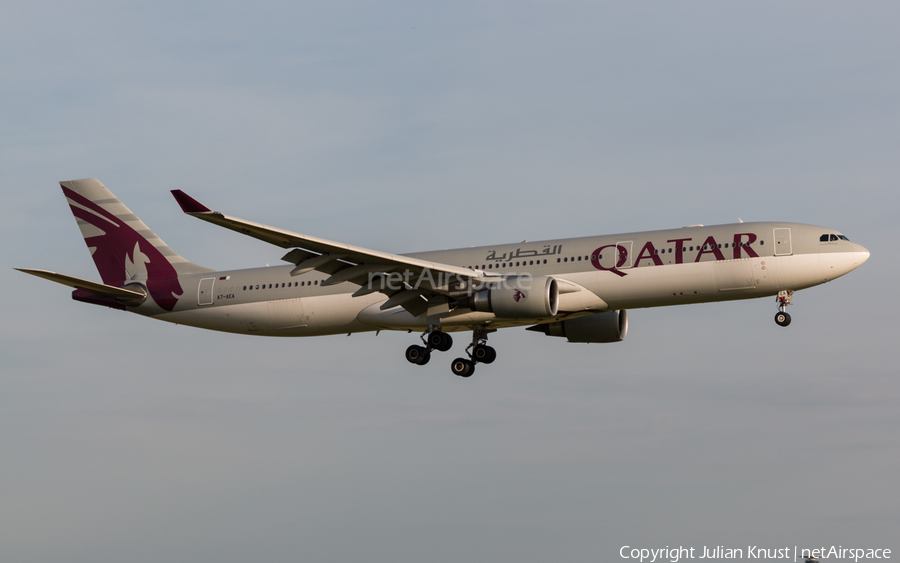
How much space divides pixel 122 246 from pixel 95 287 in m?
5.08

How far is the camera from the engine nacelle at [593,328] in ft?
139

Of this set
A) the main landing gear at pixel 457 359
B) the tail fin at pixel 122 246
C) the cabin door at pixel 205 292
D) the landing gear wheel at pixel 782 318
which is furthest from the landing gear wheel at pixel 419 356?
the landing gear wheel at pixel 782 318

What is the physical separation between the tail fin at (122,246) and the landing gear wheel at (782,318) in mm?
23925

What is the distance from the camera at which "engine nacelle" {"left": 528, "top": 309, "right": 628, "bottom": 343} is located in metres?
42.5

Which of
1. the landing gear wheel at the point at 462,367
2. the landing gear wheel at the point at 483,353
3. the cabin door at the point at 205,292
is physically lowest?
the landing gear wheel at the point at 462,367

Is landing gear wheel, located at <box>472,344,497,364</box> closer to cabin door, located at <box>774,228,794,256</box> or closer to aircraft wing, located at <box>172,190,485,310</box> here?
aircraft wing, located at <box>172,190,485,310</box>

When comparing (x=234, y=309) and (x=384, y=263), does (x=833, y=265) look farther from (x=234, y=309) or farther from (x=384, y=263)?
(x=234, y=309)

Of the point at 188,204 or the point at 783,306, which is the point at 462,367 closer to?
the point at 783,306

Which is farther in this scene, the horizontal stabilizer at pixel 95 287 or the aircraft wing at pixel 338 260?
the horizontal stabilizer at pixel 95 287

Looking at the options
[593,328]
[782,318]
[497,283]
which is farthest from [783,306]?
[497,283]

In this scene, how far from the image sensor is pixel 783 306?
121 feet

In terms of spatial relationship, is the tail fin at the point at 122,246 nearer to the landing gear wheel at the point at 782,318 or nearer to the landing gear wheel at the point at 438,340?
the landing gear wheel at the point at 438,340

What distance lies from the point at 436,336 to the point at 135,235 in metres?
15.6

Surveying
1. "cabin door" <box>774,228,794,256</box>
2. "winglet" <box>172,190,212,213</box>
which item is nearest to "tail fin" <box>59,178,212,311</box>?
"winglet" <box>172,190,212,213</box>
